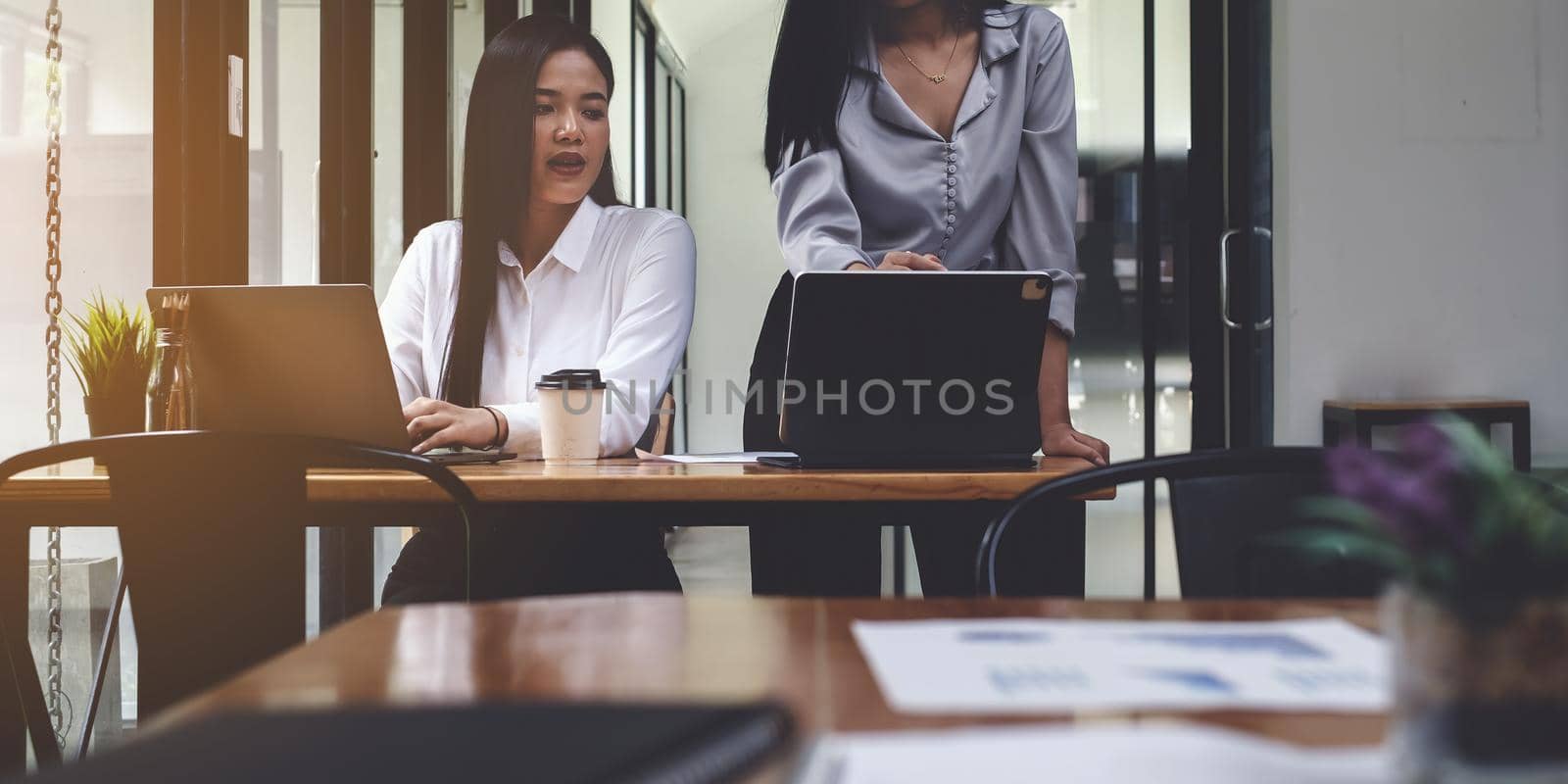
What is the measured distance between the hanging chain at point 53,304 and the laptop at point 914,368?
4.58 ft

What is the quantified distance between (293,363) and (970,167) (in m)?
1.09

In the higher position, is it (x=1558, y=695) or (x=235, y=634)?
(x=1558, y=695)

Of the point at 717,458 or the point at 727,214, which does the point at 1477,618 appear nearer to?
the point at 717,458

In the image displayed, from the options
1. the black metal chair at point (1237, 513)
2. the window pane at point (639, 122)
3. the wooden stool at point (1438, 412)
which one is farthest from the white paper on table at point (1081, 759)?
the window pane at point (639, 122)

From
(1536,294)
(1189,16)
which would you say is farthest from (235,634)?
(1536,294)

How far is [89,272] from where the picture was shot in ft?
6.92

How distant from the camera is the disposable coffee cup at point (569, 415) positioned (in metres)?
1.65

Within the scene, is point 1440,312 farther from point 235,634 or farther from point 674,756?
point 674,756

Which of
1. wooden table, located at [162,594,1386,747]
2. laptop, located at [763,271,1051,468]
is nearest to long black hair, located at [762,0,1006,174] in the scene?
laptop, located at [763,271,1051,468]

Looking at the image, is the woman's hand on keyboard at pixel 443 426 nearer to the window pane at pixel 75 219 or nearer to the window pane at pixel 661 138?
the window pane at pixel 75 219

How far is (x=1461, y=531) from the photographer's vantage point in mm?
388

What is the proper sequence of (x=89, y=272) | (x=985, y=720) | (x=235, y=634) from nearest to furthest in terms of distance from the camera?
(x=985, y=720)
(x=235, y=634)
(x=89, y=272)

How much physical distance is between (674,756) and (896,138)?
1709mm

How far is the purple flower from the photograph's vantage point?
1.26 feet
